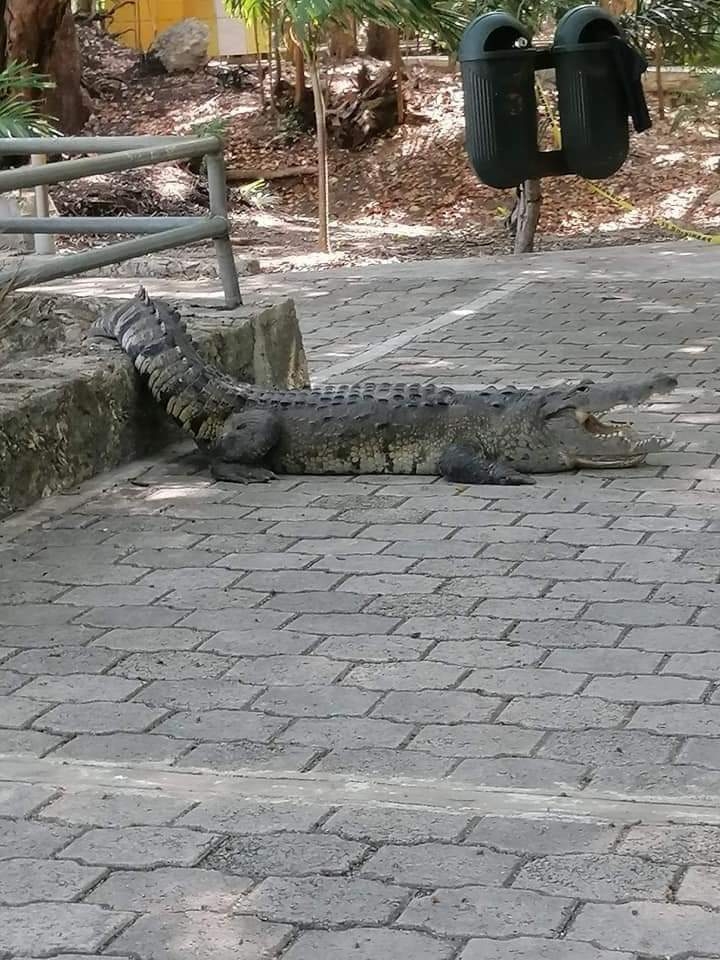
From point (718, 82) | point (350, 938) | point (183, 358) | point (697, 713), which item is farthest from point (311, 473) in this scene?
point (718, 82)

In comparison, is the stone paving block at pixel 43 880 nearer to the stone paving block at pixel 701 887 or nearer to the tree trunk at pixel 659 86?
the stone paving block at pixel 701 887

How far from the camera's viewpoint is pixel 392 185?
19453mm

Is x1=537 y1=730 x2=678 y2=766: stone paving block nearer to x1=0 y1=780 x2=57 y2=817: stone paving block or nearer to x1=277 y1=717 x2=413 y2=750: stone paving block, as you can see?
x1=277 y1=717 x2=413 y2=750: stone paving block

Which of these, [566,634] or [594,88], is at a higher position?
[594,88]

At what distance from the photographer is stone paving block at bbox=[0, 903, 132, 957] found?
3.02 m

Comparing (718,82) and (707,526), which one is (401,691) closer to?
(707,526)

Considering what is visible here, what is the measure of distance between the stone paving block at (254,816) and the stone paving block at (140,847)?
0.05m

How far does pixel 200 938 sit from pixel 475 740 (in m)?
1.08

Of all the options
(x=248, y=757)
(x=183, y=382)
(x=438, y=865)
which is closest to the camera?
Answer: (x=438, y=865)

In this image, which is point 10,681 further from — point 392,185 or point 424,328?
point 392,185

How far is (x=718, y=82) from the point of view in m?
16.9

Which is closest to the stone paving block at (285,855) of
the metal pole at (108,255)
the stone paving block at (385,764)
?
the stone paving block at (385,764)

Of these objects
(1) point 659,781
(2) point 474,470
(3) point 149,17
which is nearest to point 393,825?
(1) point 659,781

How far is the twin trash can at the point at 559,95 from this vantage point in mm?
8648
